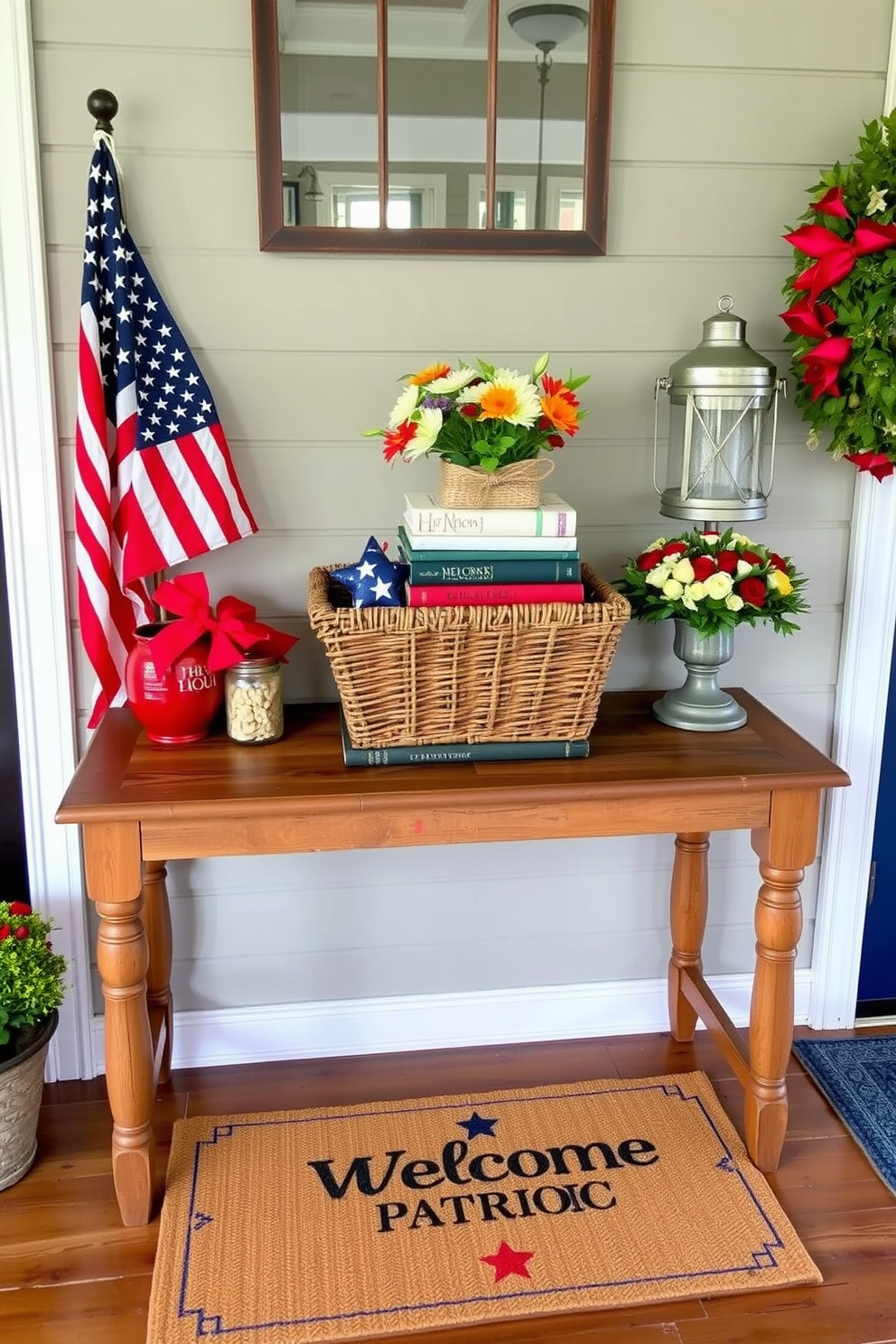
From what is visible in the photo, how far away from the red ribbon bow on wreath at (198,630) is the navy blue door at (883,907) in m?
1.37

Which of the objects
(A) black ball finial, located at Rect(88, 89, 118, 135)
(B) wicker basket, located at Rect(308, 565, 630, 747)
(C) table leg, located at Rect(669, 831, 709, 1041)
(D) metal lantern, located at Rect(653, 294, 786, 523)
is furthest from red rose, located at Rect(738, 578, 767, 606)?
(A) black ball finial, located at Rect(88, 89, 118, 135)

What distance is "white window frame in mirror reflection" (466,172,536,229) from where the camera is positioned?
2021 mm

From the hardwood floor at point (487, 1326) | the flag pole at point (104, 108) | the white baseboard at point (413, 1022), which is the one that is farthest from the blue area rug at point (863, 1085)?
the flag pole at point (104, 108)

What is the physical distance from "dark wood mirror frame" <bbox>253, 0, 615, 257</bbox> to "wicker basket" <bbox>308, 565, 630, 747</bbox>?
65 centimetres

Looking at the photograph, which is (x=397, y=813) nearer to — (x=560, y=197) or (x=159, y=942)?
(x=159, y=942)

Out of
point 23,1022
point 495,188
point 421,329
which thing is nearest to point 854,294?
point 495,188

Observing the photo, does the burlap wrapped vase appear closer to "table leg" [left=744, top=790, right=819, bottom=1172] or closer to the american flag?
the american flag

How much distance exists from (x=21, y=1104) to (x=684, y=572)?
1467mm

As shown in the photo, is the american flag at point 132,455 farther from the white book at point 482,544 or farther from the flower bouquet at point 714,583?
the flower bouquet at point 714,583

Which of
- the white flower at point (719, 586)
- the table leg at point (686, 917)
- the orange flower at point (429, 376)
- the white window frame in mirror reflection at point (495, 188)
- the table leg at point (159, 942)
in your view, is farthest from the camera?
the table leg at point (686, 917)

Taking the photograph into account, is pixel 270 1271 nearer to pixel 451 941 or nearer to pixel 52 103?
pixel 451 941

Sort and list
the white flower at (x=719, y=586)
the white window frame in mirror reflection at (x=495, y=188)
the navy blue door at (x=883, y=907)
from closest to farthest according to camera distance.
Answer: the white flower at (x=719, y=586) → the white window frame in mirror reflection at (x=495, y=188) → the navy blue door at (x=883, y=907)

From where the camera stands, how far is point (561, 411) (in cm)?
180

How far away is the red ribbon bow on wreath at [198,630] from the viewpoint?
1.86 m
